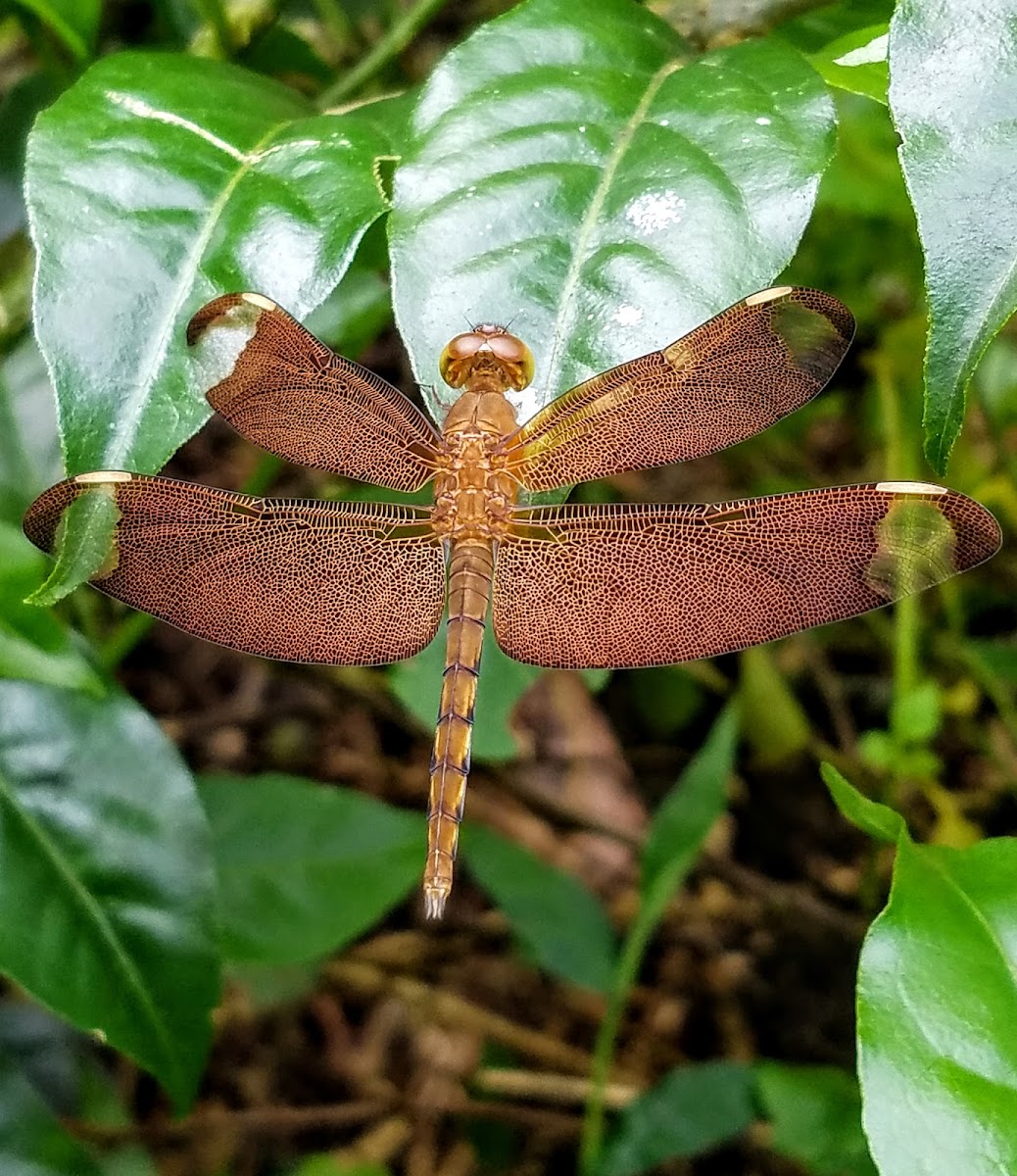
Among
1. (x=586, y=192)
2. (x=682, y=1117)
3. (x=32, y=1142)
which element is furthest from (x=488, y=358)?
(x=682, y=1117)

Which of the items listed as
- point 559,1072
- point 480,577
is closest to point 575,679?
point 559,1072

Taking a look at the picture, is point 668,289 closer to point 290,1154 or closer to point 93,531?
point 93,531

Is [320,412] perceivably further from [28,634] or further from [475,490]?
[28,634]

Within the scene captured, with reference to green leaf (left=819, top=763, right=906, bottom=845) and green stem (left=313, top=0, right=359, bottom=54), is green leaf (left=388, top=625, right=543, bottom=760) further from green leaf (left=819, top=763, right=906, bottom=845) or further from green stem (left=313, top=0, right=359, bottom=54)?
green stem (left=313, top=0, right=359, bottom=54)

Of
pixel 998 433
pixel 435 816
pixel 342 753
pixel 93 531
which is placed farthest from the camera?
pixel 342 753

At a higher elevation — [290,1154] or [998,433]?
[998,433]

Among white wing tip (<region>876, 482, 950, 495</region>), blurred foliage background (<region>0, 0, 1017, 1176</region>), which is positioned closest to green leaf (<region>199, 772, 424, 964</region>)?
blurred foliage background (<region>0, 0, 1017, 1176</region>)
